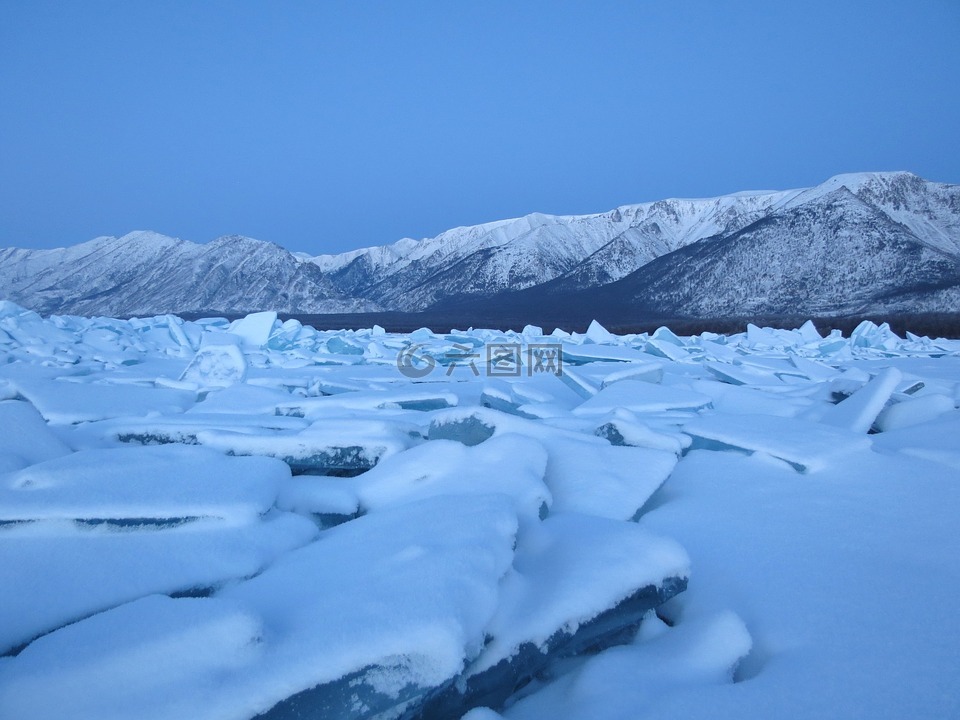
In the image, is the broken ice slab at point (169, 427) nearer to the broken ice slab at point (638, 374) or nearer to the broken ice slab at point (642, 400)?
the broken ice slab at point (642, 400)

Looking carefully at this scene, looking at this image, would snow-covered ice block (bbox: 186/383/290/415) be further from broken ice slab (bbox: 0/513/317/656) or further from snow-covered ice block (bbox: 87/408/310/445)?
broken ice slab (bbox: 0/513/317/656)

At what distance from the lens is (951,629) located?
1298 mm

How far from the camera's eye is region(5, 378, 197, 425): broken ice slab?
318 centimetres

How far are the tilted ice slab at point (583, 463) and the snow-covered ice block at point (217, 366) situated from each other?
2.40 metres

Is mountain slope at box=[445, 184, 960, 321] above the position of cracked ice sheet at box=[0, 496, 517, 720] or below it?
above

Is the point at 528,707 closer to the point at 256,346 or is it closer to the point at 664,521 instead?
the point at 664,521

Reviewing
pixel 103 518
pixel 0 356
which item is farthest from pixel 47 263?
pixel 103 518

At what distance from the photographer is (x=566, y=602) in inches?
50.2

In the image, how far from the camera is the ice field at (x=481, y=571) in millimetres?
1028

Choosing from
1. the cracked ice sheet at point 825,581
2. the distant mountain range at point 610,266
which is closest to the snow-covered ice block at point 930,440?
the cracked ice sheet at point 825,581

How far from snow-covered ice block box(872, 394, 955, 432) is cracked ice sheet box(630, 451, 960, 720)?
3.15ft

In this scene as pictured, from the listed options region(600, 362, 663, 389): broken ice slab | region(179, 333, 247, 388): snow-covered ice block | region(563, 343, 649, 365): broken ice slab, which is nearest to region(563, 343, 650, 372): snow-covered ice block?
region(563, 343, 649, 365): broken ice slab

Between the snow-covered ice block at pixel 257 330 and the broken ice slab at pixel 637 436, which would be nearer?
the broken ice slab at pixel 637 436

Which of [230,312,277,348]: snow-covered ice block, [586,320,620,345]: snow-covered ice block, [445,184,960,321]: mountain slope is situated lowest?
[586,320,620,345]: snow-covered ice block
